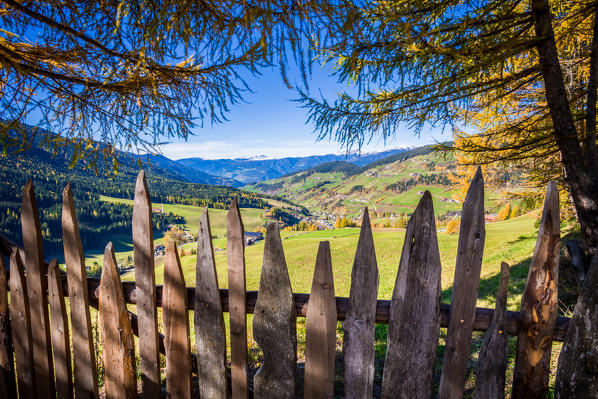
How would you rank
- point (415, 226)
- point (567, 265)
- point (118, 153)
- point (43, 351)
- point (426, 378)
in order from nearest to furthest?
point (415, 226) → point (426, 378) → point (43, 351) → point (118, 153) → point (567, 265)

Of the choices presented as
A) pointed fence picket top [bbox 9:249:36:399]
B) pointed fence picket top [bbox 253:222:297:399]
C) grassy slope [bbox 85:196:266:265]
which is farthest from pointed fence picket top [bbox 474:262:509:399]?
grassy slope [bbox 85:196:266:265]

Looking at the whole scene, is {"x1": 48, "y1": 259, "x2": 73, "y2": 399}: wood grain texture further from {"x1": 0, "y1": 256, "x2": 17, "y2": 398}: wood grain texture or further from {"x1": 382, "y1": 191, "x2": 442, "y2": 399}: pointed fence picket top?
{"x1": 382, "y1": 191, "x2": 442, "y2": 399}: pointed fence picket top

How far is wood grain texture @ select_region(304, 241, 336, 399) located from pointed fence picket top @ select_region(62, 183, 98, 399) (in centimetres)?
149

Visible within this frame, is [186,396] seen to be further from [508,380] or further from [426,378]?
[508,380]

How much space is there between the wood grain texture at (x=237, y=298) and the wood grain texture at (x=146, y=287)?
489 millimetres

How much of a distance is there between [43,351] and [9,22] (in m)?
3.13

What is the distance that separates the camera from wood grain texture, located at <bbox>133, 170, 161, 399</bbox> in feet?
5.28

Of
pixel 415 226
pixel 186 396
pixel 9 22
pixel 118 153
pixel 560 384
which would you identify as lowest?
pixel 186 396

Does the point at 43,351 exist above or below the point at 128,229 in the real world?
above

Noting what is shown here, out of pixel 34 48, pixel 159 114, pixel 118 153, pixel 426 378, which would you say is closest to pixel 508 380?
pixel 426 378

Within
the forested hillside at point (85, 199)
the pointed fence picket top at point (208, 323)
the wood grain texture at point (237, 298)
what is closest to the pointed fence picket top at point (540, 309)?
the wood grain texture at point (237, 298)

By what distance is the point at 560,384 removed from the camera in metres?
1.47

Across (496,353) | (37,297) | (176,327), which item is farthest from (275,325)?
(37,297)

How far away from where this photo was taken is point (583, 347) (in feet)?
4.57
